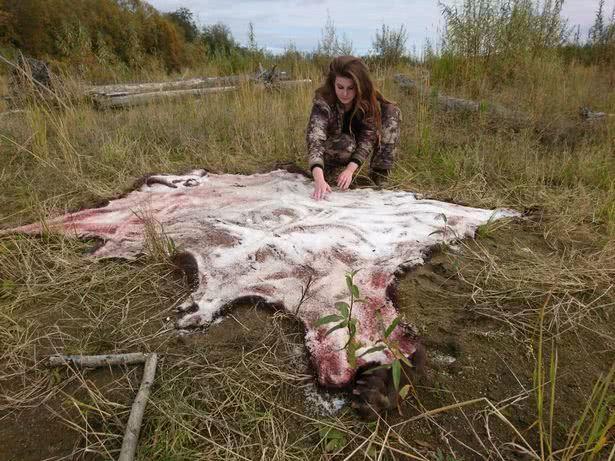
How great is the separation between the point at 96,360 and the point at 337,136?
7.15ft

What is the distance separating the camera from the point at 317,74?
572 cm

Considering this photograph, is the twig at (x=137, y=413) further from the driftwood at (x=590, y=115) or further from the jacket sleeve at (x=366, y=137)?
the driftwood at (x=590, y=115)

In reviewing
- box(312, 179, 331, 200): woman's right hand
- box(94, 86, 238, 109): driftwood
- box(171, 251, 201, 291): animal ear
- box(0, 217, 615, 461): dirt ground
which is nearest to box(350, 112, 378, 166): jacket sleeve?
box(312, 179, 331, 200): woman's right hand

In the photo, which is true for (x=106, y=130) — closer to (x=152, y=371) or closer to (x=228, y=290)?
(x=228, y=290)

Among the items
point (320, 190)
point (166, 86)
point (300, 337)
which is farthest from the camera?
point (166, 86)

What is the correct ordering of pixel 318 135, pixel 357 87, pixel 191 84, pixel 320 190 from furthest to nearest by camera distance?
pixel 191 84 < pixel 318 135 < pixel 357 87 < pixel 320 190

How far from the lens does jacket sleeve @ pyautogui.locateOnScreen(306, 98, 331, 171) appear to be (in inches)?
108

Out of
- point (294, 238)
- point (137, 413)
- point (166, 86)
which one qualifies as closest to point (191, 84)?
point (166, 86)

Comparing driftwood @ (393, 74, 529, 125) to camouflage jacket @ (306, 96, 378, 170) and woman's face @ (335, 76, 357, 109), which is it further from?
woman's face @ (335, 76, 357, 109)

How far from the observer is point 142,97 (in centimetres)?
519

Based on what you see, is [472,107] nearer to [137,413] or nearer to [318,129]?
[318,129]

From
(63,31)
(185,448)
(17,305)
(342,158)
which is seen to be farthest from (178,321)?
(63,31)

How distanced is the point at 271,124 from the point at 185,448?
338 centimetres

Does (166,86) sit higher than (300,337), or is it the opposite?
(166,86)
